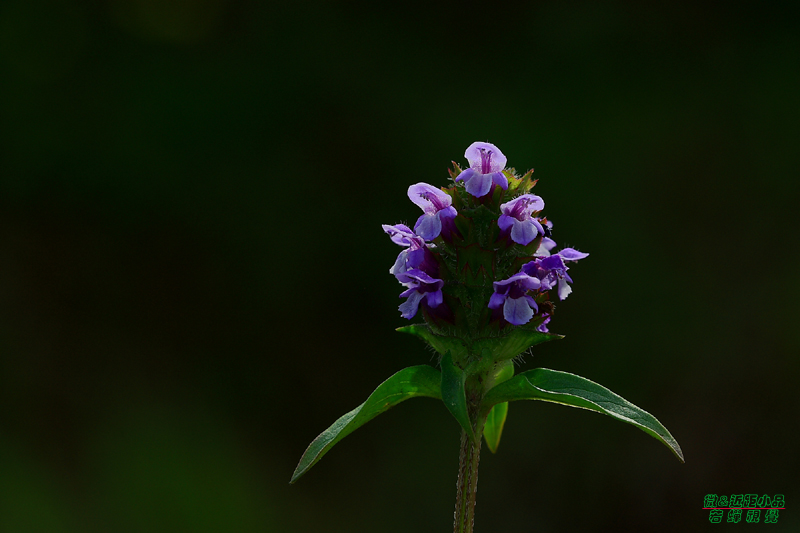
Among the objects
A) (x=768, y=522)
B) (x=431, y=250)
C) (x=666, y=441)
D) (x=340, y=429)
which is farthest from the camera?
(x=768, y=522)

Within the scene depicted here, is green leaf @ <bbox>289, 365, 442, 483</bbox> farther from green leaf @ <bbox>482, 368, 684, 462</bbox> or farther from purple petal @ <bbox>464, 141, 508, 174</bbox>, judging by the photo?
purple petal @ <bbox>464, 141, 508, 174</bbox>

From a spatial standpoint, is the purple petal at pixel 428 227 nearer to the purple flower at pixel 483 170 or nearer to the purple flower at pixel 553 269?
the purple flower at pixel 483 170

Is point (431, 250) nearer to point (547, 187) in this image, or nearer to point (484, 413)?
point (484, 413)

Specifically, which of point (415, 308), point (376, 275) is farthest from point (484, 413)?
point (376, 275)

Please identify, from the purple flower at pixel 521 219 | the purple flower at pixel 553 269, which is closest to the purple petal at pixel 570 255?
the purple flower at pixel 553 269

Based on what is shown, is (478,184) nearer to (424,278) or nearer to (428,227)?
(428,227)

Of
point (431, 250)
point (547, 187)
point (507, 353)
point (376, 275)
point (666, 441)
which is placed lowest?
point (666, 441)

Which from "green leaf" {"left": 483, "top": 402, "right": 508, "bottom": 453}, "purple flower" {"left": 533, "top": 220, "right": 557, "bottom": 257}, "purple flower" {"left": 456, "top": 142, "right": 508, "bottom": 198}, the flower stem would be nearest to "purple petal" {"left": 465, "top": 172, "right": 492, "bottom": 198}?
"purple flower" {"left": 456, "top": 142, "right": 508, "bottom": 198}
